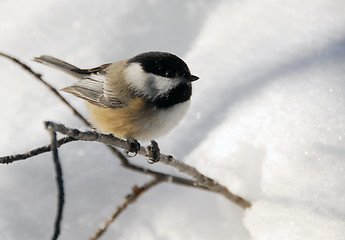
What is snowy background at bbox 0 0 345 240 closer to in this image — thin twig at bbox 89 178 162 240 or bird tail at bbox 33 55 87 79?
thin twig at bbox 89 178 162 240

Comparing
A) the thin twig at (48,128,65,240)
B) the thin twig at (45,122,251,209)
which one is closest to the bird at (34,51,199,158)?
the thin twig at (45,122,251,209)

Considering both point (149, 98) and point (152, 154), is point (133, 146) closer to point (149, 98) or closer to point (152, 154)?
point (152, 154)

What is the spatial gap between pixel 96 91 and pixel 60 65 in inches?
11.9

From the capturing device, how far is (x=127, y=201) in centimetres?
227

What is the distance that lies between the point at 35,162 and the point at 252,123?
123cm

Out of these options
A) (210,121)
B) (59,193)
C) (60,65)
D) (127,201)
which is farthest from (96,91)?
(59,193)

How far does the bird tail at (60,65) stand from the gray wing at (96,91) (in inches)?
3.0

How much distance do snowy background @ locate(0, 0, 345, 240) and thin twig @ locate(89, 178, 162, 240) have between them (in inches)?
4.3

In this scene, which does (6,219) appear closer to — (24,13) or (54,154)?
(54,154)

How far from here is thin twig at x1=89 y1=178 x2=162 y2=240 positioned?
218cm

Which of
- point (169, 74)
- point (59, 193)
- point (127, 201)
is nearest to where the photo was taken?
point (59, 193)

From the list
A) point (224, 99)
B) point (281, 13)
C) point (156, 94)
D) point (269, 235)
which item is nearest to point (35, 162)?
point (156, 94)

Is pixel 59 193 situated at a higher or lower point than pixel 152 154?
lower

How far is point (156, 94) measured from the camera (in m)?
2.10
